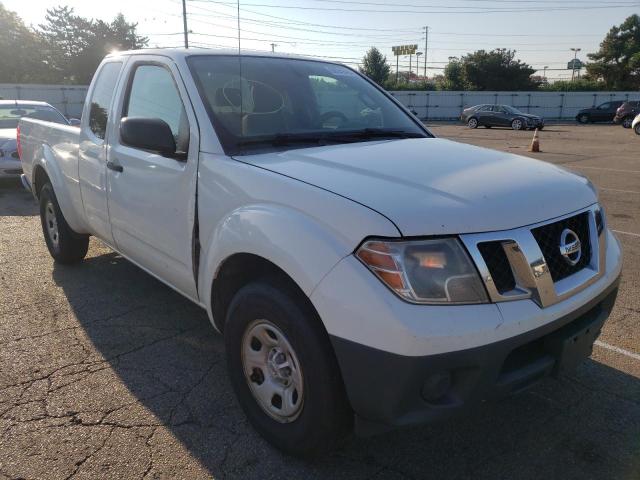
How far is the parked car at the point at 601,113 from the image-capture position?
35.7 meters

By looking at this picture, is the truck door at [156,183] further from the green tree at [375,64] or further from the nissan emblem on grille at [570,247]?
the green tree at [375,64]

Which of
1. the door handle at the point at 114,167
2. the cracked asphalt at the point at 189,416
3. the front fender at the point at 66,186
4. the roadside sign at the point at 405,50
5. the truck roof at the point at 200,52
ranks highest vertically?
the roadside sign at the point at 405,50

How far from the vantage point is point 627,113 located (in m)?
31.1

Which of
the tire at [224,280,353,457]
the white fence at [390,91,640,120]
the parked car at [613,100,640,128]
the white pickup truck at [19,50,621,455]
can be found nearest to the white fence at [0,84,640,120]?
the white fence at [390,91,640,120]

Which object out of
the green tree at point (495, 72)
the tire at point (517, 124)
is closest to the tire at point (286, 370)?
the tire at point (517, 124)

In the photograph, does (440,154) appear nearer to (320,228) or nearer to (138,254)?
(320,228)

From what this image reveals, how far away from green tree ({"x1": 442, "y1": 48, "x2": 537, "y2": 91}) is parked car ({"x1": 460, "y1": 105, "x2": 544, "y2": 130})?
2720cm

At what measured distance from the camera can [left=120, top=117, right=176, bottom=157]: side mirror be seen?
296 centimetres

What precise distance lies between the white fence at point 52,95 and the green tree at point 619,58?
5033 centimetres

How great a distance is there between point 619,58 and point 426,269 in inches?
2659

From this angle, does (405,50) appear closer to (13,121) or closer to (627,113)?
(627,113)

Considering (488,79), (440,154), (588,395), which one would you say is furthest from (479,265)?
(488,79)

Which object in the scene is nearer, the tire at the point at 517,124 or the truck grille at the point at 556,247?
the truck grille at the point at 556,247

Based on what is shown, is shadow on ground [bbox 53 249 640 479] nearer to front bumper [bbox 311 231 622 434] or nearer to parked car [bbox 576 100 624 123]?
front bumper [bbox 311 231 622 434]
